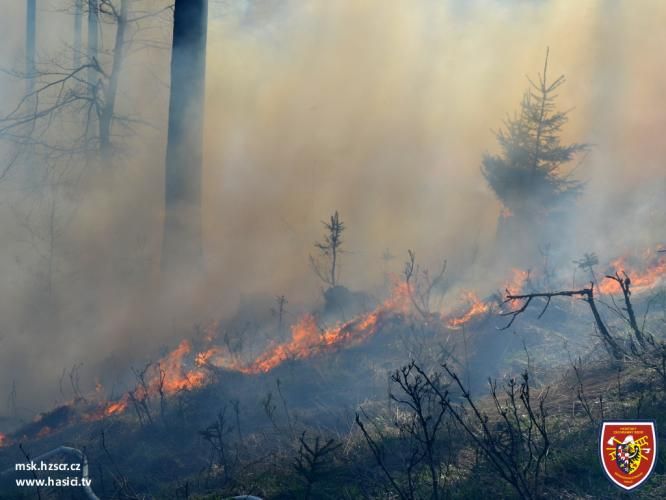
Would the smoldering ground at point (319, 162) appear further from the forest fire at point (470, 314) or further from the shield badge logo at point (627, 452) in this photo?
the shield badge logo at point (627, 452)

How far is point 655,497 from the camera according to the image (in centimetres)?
405

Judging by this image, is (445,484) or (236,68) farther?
(236,68)

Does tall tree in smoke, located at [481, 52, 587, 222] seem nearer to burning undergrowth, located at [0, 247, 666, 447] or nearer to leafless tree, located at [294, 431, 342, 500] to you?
burning undergrowth, located at [0, 247, 666, 447]

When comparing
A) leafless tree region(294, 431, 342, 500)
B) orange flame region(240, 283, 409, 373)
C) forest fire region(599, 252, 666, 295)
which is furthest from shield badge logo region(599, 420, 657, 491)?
forest fire region(599, 252, 666, 295)

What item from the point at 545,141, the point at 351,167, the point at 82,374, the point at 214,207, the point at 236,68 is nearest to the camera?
the point at 82,374

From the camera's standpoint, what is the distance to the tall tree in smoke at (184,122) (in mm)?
12289

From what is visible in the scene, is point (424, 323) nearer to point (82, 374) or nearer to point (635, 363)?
point (635, 363)

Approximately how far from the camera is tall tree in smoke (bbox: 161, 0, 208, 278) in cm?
1229

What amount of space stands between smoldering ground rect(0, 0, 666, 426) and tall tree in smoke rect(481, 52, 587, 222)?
2.72 feet

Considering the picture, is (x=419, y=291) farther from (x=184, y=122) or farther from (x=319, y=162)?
(x=319, y=162)

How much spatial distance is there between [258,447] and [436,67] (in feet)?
54.5

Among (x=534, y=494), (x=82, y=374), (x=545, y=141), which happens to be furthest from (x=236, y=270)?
(x=534, y=494)

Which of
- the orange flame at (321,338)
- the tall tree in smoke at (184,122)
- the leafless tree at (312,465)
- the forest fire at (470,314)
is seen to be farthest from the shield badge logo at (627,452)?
the tall tree in smoke at (184,122)

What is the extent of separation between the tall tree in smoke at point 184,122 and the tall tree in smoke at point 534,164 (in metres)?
8.01
